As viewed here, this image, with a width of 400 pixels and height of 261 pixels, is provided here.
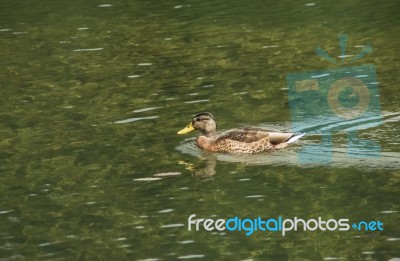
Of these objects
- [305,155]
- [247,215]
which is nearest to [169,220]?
[247,215]

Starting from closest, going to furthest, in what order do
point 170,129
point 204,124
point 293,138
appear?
point 293,138
point 204,124
point 170,129

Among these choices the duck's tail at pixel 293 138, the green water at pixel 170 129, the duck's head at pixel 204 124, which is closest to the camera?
the green water at pixel 170 129

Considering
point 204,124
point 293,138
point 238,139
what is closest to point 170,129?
point 204,124

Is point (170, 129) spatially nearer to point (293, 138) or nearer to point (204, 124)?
point (204, 124)

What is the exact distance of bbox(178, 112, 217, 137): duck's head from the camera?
898 inches

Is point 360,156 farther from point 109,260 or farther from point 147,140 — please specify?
point 109,260

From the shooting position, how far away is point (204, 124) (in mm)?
22828

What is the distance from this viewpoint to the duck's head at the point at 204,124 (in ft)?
74.8

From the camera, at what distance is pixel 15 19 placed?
36562mm

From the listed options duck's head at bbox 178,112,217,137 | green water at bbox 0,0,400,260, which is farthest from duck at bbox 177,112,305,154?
green water at bbox 0,0,400,260

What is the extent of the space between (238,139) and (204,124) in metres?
1.04

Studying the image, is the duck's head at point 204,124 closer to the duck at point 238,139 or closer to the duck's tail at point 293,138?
the duck at point 238,139

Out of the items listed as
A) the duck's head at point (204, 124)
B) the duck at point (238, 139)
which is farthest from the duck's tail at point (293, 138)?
the duck's head at point (204, 124)

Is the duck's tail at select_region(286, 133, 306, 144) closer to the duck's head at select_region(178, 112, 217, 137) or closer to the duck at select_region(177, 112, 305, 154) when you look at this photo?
the duck at select_region(177, 112, 305, 154)
